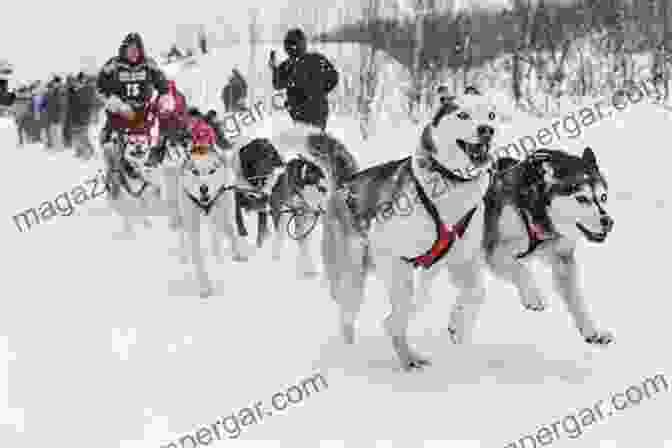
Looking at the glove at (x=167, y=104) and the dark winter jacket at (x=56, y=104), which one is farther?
the dark winter jacket at (x=56, y=104)

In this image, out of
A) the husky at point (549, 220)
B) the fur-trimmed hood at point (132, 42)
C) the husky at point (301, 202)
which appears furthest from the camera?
the fur-trimmed hood at point (132, 42)

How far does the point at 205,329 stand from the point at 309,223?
2.06 metres

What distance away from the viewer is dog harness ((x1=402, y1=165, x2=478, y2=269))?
341cm

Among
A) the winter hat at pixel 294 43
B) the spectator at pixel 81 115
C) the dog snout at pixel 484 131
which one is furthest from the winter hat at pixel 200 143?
the spectator at pixel 81 115

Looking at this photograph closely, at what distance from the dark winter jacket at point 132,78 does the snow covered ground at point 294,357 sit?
1723mm

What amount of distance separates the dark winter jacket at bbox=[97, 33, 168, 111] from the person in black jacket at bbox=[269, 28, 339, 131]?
4.35ft

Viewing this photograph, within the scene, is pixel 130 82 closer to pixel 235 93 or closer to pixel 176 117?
pixel 176 117

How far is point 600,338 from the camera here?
12.9 feet

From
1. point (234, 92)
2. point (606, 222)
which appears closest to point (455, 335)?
point (606, 222)

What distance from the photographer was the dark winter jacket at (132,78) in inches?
298

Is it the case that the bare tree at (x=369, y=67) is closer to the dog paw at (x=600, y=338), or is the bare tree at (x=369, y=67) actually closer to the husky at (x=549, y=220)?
the husky at (x=549, y=220)

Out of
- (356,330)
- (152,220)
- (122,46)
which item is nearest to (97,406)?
(356,330)

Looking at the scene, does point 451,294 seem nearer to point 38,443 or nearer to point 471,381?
point 471,381

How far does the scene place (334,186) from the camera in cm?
460
